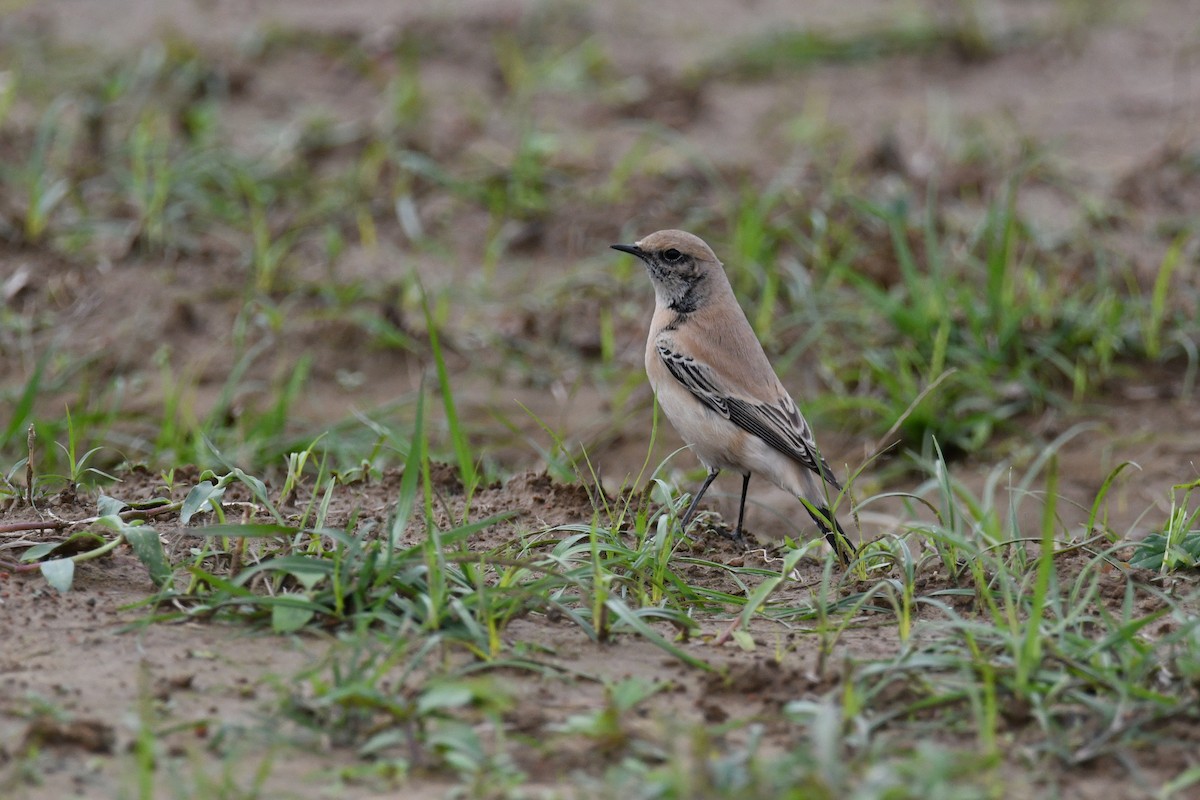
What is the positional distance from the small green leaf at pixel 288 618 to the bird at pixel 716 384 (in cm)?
214

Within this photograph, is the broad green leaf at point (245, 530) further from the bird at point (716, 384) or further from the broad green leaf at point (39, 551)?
the bird at point (716, 384)

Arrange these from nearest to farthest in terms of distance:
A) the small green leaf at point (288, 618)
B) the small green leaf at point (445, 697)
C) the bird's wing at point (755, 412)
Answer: the small green leaf at point (445, 697) < the small green leaf at point (288, 618) < the bird's wing at point (755, 412)

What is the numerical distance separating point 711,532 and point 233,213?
477cm

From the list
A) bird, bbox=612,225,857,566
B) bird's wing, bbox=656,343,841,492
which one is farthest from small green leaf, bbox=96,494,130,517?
bird's wing, bbox=656,343,841,492

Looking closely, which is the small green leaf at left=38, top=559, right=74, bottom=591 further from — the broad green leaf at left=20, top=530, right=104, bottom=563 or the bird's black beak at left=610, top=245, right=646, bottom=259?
the bird's black beak at left=610, top=245, right=646, bottom=259

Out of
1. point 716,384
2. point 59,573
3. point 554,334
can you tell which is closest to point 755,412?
point 716,384

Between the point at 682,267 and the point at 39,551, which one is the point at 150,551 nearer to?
the point at 39,551

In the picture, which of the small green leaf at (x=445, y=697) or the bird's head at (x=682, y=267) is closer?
the small green leaf at (x=445, y=697)

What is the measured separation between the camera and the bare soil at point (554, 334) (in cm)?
382

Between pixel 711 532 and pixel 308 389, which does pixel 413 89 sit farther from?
pixel 711 532

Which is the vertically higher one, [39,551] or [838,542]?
[39,551]

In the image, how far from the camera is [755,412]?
648cm

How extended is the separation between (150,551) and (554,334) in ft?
Answer: 14.6

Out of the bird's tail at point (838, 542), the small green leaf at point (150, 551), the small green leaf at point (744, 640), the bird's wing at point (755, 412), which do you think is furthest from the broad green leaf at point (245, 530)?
the bird's wing at point (755, 412)
